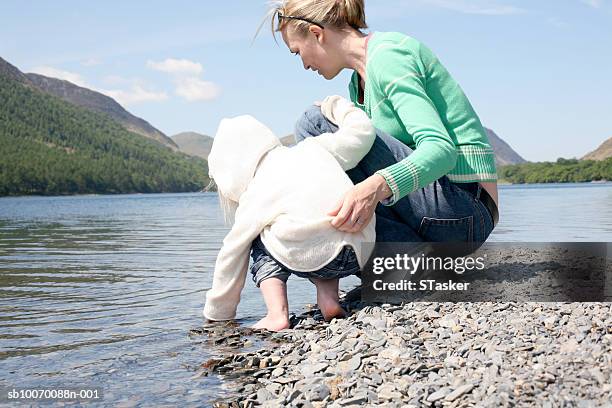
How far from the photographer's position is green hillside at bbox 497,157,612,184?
431ft

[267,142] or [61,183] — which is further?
[61,183]

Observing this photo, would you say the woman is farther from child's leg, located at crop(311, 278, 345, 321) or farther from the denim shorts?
child's leg, located at crop(311, 278, 345, 321)

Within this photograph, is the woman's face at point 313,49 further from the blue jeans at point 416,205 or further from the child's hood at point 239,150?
the child's hood at point 239,150

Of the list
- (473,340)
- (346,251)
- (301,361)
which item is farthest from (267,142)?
(473,340)

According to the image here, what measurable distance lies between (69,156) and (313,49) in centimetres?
15453

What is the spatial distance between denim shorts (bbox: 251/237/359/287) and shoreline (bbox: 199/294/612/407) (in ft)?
0.82

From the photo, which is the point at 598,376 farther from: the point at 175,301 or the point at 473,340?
the point at 175,301

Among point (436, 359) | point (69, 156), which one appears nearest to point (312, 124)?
point (436, 359)

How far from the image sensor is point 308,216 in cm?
345

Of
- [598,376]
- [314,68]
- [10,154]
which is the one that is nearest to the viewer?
[598,376]

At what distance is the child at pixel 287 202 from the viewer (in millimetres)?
3469

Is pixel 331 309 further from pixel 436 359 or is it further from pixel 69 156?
pixel 69 156

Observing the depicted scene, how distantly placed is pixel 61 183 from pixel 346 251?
131 metres

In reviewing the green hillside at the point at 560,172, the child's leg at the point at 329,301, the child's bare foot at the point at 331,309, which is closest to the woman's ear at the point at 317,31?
the child's leg at the point at 329,301
